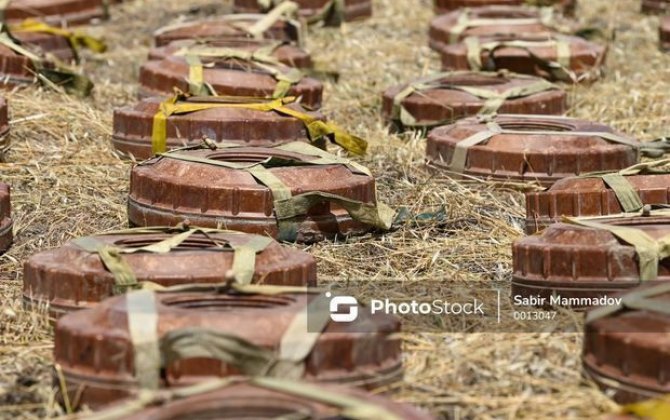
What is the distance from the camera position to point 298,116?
8586 mm

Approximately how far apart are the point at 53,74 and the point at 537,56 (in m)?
3.06

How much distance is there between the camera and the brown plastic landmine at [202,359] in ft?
16.1

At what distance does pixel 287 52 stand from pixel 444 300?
4.61 m

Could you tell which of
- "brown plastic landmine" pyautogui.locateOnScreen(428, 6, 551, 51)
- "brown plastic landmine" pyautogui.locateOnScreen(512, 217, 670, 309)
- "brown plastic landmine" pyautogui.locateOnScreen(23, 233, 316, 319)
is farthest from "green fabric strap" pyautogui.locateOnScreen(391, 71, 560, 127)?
"brown plastic landmine" pyautogui.locateOnScreen(23, 233, 316, 319)

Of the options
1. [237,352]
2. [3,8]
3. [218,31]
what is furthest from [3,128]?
[237,352]

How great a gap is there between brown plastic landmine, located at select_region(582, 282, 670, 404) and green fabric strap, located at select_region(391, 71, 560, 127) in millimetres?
4315

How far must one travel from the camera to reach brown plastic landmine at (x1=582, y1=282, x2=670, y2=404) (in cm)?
497

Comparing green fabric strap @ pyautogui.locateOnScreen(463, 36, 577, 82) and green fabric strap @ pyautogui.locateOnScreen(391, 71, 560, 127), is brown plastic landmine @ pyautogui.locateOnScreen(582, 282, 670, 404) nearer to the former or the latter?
green fabric strap @ pyautogui.locateOnScreen(391, 71, 560, 127)

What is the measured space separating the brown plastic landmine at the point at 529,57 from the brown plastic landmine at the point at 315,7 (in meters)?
1.95

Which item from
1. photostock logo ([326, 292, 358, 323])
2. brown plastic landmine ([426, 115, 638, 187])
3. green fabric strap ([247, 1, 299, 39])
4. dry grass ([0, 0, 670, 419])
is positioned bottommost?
dry grass ([0, 0, 670, 419])

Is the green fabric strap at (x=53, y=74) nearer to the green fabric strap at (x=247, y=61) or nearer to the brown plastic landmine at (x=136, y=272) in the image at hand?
the green fabric strap at (x=247, y=61)

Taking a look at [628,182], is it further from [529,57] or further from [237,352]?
[529,57]

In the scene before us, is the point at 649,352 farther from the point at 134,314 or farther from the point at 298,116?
the point at 298,116

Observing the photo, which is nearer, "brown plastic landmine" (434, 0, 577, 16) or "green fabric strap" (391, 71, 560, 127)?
"green fabric strap" (391, 71, 560, 127)
